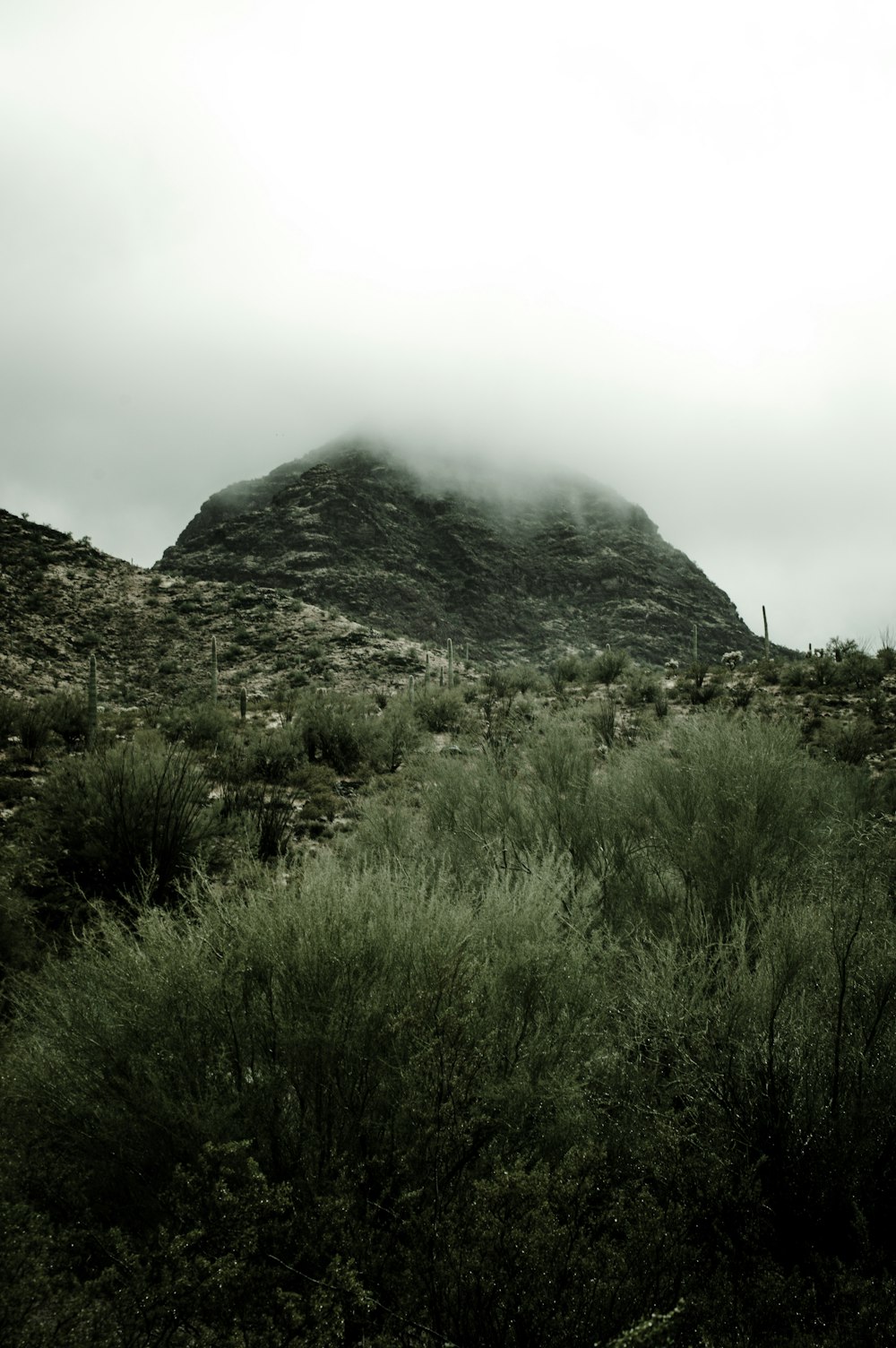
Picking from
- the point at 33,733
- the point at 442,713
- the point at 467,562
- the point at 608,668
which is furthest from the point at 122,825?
the point at 467,562

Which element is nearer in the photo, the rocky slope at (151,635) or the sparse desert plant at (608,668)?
the sparse desert plant at (608,668)

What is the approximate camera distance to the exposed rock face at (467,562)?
78188 millimetres

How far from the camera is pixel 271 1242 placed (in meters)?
2.43

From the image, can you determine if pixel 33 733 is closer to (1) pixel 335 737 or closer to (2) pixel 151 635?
(1) pixel 335 737

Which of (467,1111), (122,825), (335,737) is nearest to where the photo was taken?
(467,1111)

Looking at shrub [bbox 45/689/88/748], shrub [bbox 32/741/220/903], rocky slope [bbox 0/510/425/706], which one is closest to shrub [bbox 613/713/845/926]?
shrub [bbox 32/741/220/903]

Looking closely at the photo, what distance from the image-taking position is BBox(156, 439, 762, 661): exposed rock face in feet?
257

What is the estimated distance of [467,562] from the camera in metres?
93.1

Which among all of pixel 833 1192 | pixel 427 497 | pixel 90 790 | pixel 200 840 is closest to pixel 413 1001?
pixel 833 1192

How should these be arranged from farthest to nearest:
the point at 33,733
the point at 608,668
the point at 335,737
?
1. the point at 608,668
2. the point at 335,737
3. the point at 33,733

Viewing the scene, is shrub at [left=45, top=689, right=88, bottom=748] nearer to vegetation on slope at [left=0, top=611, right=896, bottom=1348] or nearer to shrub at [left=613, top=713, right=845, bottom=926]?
vegetation on slope at [left=0, top=611, right=896, bottom=1348]

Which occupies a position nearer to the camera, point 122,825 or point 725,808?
point 725,808

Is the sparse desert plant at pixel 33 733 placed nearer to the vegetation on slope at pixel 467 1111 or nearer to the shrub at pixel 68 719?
the shrub at pixel 68 719

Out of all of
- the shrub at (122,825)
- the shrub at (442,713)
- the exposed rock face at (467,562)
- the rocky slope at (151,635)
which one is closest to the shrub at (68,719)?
the shrub at (122,825)
